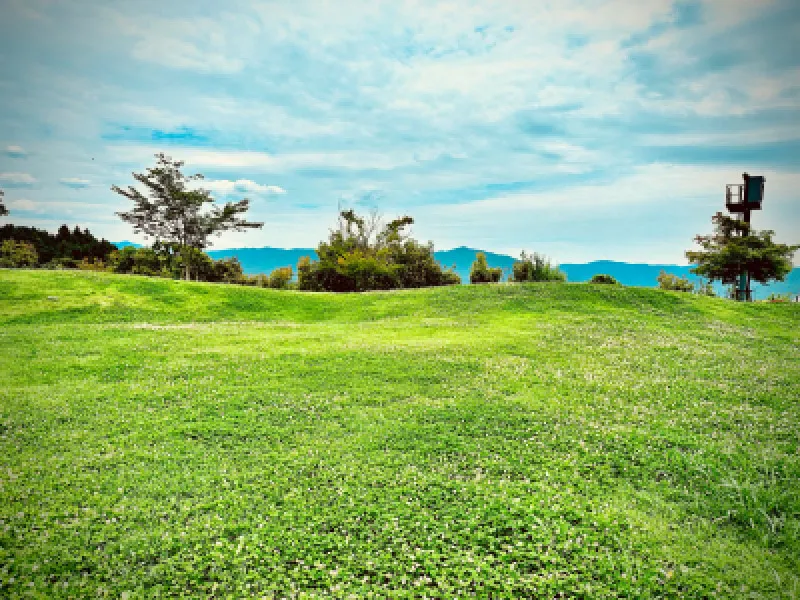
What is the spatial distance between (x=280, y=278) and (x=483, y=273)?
20816mm

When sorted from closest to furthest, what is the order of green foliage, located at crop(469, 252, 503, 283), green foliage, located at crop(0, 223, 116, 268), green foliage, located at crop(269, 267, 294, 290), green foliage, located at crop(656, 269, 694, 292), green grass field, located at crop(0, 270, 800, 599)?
green grass field, located at crop(0, 270, 800, 599)
green foliage, located at crop(469, 252, 503, 283)
green foliage, located at crop(269, 267, 294, 290)
green foliage, located at crop(656, 269, 694, 292)
green foliage, located at crop(0, 223, 116, 268)

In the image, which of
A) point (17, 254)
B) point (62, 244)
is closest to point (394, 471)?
point (17, 254)

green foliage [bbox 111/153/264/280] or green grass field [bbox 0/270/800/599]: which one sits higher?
green foliage [bbox 111/153/264/280]

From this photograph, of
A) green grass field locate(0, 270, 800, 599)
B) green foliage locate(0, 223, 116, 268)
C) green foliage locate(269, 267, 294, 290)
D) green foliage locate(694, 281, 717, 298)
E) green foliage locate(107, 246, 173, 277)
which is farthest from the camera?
green foliage locate(0, 223, 116, 268)

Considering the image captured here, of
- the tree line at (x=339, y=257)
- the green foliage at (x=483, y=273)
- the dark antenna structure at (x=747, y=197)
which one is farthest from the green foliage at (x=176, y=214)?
the dark antenna structure at (x=747, y=197)

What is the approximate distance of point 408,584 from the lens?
5238 mm

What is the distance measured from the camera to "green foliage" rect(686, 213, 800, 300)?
136 feet

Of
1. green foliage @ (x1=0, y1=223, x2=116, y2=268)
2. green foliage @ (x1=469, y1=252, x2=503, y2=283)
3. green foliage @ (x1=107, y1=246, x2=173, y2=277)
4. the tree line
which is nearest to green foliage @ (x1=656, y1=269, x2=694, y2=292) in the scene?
the tree line

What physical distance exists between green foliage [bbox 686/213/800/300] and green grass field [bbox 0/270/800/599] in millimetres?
30712

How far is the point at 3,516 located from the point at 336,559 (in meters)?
4.57

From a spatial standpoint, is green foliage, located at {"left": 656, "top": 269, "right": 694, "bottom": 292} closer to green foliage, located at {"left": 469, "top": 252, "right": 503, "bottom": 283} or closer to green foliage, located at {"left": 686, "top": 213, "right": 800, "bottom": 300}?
green foliage, located at {"left": 686, "top": 213, "right": 800, "bottom": 300}

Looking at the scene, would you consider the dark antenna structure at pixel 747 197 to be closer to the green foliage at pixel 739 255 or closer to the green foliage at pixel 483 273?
the green foliage at pixel 739 255

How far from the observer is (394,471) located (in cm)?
763

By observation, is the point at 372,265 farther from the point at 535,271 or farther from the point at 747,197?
the point at 747,197
